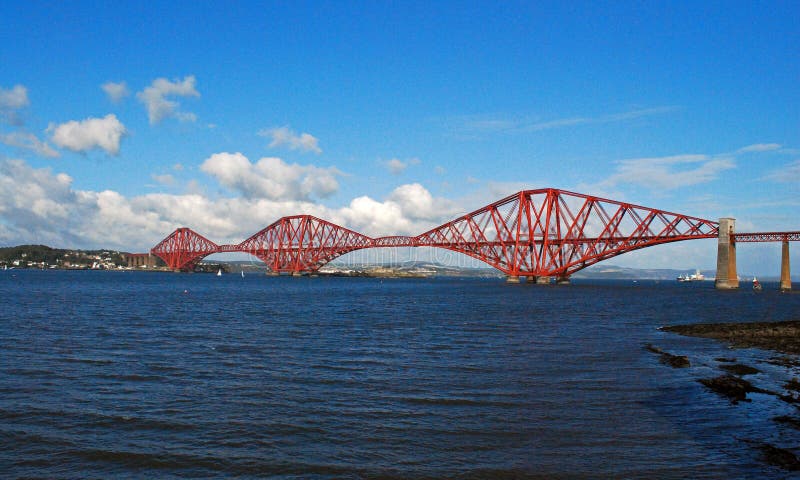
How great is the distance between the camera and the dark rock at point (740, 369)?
18.5 metres

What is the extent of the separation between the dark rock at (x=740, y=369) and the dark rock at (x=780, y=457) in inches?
318

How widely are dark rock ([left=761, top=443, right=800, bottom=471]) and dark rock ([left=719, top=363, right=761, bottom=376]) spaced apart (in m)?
8.08

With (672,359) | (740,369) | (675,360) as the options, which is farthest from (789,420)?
(672,359)

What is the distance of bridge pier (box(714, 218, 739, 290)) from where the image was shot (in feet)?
298

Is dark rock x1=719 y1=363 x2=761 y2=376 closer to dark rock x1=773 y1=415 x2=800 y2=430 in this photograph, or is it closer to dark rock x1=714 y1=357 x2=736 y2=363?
dark rock x1=714 y1=357 x2=736 y2=363

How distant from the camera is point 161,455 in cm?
1034

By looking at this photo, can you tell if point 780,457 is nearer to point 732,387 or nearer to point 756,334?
point 732,387

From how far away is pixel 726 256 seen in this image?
9212 centimetres

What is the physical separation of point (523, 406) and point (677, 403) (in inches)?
145

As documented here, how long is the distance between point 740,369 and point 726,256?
82197 millimetres

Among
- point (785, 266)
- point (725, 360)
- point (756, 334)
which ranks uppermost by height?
point (785, 266)

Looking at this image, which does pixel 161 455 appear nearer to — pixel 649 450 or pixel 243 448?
pixel 243 448

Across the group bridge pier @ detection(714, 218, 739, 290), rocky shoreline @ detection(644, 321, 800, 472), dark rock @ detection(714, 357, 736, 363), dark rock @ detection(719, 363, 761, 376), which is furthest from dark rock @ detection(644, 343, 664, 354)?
bridge pier @ detection(714, 218, 739, 290)

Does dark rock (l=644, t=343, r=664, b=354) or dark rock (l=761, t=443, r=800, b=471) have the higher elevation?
dark rock (l=644, t=343, r=664, b=354)
